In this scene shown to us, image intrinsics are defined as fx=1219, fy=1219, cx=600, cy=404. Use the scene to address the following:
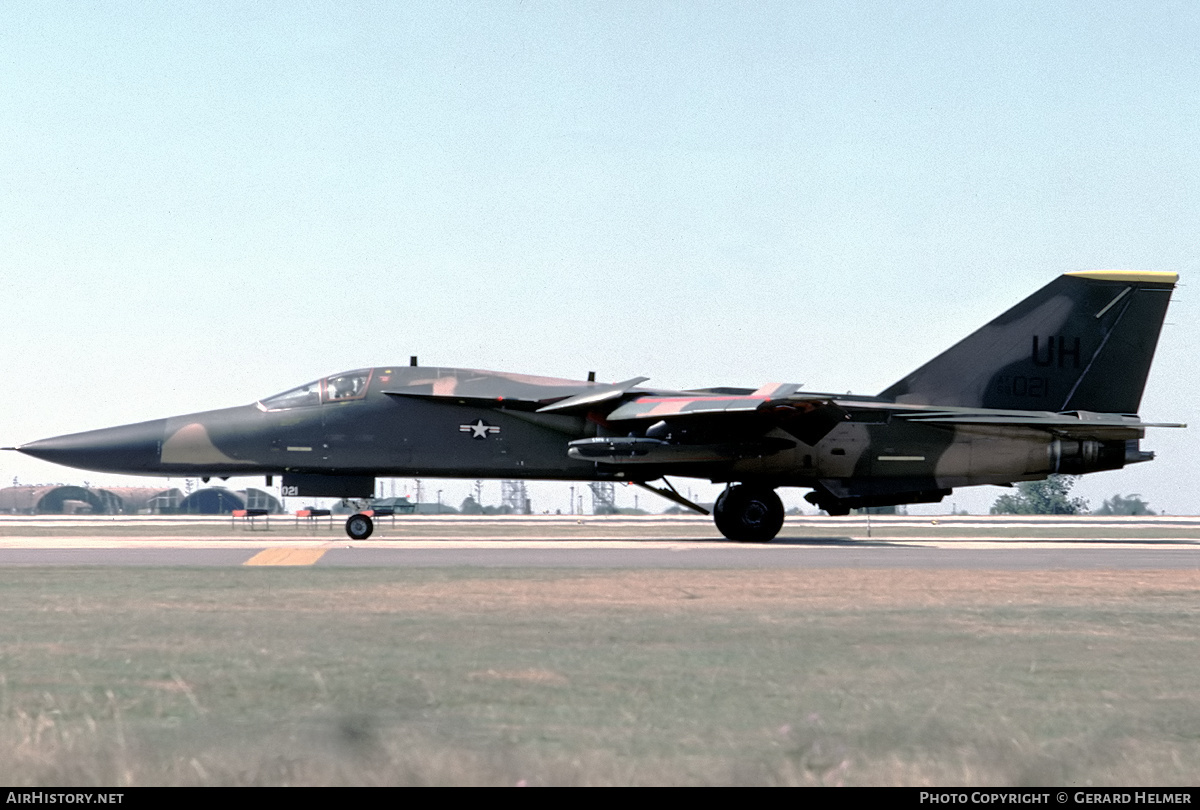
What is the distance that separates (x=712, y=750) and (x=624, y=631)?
4.28m

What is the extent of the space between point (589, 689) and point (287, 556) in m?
13.2

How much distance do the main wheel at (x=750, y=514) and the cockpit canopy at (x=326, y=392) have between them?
8366 mm

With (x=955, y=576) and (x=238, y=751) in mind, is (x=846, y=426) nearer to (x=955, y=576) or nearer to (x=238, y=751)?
(x=955, y=576)

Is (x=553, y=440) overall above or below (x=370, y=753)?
above

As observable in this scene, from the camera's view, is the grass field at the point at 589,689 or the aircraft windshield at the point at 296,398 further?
the aircraft windshield at the point at 296,398

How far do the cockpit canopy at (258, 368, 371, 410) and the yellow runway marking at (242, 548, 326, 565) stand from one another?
5852 mm

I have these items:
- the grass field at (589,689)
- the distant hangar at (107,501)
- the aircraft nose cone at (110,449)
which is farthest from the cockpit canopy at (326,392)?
the distant hangar at (107,501)

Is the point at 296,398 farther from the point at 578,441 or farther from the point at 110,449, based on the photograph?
the point at 578,441

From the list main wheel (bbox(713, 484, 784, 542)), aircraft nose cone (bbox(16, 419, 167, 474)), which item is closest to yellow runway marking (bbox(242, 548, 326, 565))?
aircraft nose cone (bbox(16, 419, 167, 474))

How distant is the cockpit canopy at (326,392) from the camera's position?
2678cm

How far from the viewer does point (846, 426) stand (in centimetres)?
2677

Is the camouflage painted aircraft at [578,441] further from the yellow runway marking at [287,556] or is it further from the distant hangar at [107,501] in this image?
the distant hangar at [107,501]

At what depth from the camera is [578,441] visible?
25922 mm
